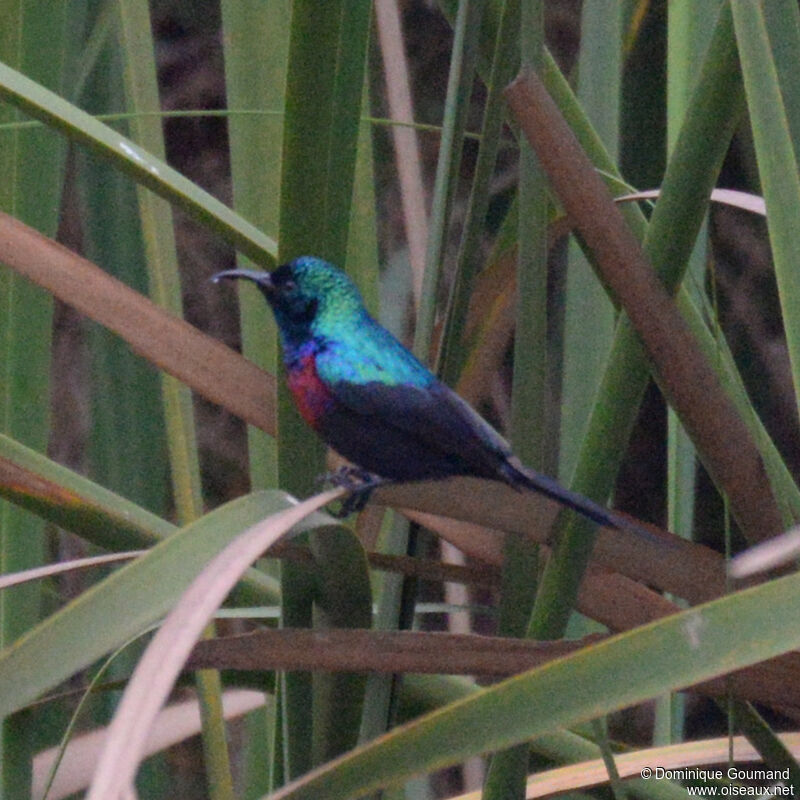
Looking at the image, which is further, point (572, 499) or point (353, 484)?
point (353, 484)

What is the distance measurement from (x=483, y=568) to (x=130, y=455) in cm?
47

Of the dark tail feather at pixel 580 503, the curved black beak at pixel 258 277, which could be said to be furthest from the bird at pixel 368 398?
the dark tail feather at pixel 580 503

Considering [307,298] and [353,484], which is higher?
[307,298]

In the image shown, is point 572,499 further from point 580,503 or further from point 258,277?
point 258,277

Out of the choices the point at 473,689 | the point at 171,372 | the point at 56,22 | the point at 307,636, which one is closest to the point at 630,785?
the point at 473,689

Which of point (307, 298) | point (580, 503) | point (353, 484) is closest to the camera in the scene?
point (580, 503)

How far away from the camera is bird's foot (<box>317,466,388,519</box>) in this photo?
84cm

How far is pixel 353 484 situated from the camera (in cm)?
92

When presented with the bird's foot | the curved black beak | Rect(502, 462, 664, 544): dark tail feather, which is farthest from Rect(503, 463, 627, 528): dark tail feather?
the curved black beak

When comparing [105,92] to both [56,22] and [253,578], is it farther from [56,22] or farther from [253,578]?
[253,578]

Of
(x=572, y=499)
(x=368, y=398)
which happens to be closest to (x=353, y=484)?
(x=368, y=398)

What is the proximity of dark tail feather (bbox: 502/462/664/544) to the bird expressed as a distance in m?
0.16

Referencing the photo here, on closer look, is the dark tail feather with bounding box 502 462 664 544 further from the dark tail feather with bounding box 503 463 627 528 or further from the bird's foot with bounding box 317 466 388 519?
the bird's foot with bounding box 317 466 388 519

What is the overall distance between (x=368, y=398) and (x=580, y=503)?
411 mm
